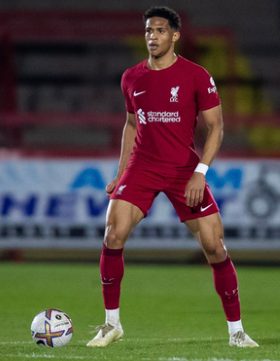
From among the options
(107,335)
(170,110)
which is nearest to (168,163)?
(170,110)

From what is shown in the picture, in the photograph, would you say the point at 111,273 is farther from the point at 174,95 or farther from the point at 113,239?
the point at 174,95

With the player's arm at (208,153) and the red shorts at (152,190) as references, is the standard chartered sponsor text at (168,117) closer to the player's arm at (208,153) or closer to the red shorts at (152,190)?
the player's arm at (208,153)

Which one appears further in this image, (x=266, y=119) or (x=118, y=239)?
(x=266, y=119)

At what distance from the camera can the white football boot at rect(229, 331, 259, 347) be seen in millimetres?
4945

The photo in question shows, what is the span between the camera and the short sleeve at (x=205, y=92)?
500cm

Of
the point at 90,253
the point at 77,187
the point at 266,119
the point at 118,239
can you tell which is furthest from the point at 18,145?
the point at 118,239

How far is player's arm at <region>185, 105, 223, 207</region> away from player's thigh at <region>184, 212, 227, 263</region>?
0.19 meters

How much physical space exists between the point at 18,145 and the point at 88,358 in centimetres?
686

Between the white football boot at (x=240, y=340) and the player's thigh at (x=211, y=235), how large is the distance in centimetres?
48

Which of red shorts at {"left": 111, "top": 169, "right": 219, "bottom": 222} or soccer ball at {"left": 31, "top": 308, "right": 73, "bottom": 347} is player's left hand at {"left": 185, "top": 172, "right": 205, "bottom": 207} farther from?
soccer ball at {"left": 31, "top": 308, "right": 73, "bottom": 347}

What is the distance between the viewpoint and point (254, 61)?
60.0ft

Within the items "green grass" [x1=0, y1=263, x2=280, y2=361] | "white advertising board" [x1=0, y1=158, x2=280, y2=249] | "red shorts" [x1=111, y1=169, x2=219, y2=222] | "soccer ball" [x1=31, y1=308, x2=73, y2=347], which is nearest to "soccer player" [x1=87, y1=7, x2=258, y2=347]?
"red shorts" [x1=111, y1=169, x2=219, y2=222]

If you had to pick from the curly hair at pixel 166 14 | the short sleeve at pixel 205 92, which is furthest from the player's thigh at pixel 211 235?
the curly hair at pixel 166 14

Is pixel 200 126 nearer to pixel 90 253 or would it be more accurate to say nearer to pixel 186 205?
pixel 90 253
